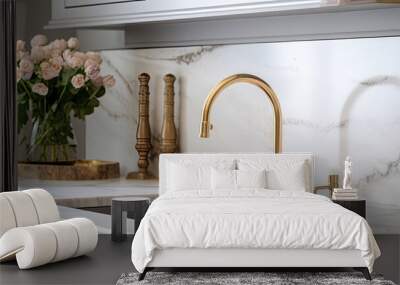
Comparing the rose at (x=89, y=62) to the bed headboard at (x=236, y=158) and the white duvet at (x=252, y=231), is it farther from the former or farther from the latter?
the white duvet at (x=252, y=231)

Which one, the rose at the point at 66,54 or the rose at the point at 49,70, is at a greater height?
the rose at the point at 66,54

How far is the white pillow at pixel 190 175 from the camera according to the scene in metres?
5.32

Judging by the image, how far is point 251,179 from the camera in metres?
5.23

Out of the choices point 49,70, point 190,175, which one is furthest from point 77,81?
point 190,175

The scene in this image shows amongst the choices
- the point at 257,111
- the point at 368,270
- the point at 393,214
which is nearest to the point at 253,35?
the point at 257,111

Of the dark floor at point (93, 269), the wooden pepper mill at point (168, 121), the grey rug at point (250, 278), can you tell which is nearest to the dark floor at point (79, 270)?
the dark floor at point (93, 269)

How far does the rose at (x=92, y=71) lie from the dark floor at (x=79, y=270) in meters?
1.49

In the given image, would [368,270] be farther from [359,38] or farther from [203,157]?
[359,38]

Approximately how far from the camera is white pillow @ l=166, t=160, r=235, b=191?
17.4ft

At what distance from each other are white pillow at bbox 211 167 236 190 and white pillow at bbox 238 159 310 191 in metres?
0.17

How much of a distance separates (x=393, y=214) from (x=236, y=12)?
5.99ft

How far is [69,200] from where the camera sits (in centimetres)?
571

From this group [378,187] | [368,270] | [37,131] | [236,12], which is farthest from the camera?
[37,131]

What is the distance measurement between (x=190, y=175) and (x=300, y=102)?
3.81ft
